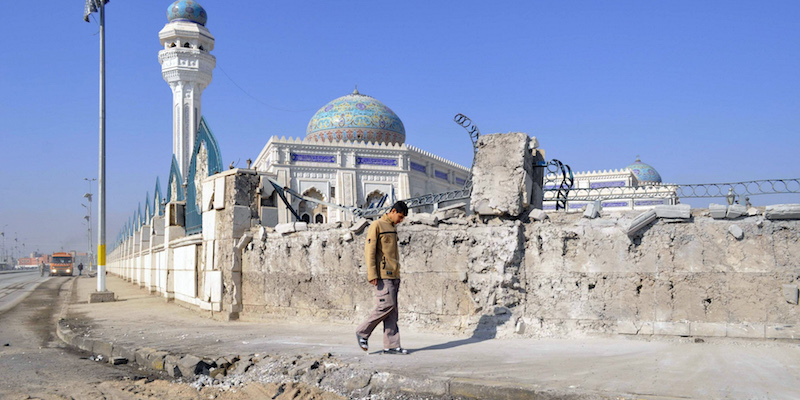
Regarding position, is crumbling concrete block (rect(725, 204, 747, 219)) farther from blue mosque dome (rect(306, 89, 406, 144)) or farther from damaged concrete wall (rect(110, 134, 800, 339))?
blue mosque dome (rect(306, 89, 406, 144))

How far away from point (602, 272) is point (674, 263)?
0.61 metres

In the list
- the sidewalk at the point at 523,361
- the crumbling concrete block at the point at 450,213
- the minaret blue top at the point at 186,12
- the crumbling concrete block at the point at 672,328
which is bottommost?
the sidewalk at the point at 523,361

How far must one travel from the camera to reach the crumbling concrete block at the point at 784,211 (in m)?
4.91

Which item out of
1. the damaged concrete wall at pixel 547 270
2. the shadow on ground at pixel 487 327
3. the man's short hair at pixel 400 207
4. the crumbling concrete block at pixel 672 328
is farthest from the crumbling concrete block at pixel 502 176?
the crumbling concrete block at pixel 672 328

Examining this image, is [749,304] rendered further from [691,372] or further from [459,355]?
[459,355]

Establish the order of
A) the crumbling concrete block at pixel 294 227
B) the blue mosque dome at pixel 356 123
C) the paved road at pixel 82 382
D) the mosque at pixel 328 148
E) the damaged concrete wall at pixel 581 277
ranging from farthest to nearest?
the blue mosque dome at pixel 356 123
the mosque at pixel 328 148
the crumbling concrete block at pixel 294 227
the damaged concrete wall at pixel 581 277
the paved road at pixel 82 382

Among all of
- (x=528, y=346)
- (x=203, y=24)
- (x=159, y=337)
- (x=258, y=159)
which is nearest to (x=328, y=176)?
(x=258, y=159)

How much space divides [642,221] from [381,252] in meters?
2.33

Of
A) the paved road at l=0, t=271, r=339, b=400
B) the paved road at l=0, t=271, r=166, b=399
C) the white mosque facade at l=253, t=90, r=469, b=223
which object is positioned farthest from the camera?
the white mosque facade at l=253, t=90, r=469, b=223

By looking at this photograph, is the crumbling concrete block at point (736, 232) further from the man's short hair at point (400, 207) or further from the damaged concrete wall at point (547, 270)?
the man's short hair at point (400, 207)

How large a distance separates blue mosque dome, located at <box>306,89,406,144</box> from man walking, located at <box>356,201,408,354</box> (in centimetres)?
2736

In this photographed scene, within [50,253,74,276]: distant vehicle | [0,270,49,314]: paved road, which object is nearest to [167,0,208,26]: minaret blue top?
[0,270,49,314]: paved road

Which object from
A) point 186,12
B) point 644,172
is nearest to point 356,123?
point 186,12

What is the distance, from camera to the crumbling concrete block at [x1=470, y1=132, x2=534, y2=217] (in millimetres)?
5969
